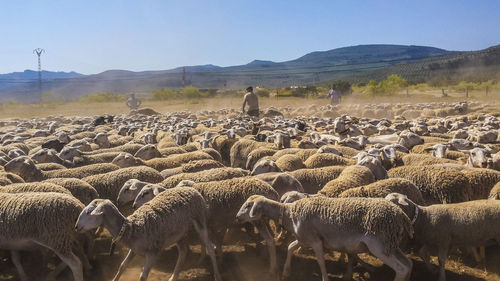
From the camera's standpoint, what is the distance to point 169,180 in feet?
25.0

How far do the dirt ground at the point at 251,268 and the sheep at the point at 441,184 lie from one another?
1.03m

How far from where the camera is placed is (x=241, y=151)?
A: 1207 cm

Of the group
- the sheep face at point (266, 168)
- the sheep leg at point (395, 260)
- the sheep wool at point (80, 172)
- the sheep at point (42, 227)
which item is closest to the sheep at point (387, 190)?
the sheep leg at point (395, 260)

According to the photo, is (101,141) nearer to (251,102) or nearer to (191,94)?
(251,102)

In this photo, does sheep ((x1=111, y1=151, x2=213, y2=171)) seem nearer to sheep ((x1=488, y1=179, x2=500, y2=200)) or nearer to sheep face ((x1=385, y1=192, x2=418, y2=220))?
sheep face ((x1=385, y1=192, x2=418, y2=220))

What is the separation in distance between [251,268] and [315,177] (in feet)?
8.19

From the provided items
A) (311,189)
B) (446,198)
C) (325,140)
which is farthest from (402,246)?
(325,140)

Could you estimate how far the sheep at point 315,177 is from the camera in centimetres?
774

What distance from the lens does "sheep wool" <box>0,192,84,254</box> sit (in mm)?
5398

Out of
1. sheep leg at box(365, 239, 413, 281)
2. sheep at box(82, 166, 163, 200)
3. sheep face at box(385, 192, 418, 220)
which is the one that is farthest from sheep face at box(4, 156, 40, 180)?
sheep face at box(385, 192, 418, 220)

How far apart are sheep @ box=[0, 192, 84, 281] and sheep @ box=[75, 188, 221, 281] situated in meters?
0.48

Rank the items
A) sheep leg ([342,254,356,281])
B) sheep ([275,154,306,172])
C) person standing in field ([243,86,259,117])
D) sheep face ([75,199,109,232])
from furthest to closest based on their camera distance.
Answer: person standing in field ([243,86,259,117]) → sheep ([275,154,306,172]) → sheep leg ([342,254,356,281]) → sheep face ([75,199,109,232])

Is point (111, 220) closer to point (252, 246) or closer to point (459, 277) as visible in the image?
point (252, 246)

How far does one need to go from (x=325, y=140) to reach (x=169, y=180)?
A: 6.38 m
